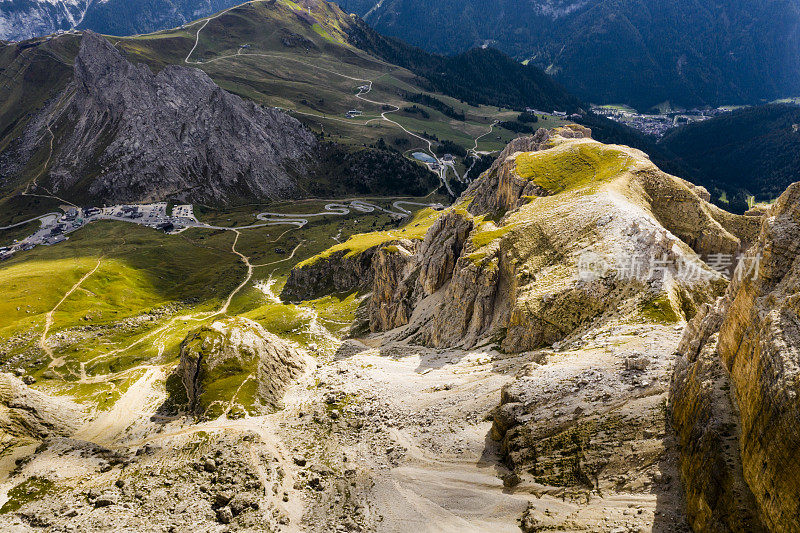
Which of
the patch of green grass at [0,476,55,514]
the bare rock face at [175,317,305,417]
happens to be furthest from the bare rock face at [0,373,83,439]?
the bare rock face at [175,317,305,417]

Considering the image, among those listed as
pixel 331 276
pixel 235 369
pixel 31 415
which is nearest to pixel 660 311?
pixel 235 369

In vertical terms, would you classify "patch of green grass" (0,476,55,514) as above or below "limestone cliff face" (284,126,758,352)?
below

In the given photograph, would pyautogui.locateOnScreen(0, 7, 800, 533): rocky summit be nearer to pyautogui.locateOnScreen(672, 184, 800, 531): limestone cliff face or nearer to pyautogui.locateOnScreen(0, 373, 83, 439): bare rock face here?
pyautogui.locateOnScreen(672, 184, 800, 531): limestone cliff face

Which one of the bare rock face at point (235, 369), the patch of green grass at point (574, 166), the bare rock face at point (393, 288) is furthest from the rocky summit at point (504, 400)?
the bare rock face at point (393, 288)

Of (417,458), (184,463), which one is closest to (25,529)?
(184,463)

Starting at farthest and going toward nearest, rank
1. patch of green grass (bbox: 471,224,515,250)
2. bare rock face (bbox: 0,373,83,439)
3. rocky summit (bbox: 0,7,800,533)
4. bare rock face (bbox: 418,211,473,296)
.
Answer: bare rock face (bbox: 418,211,473,296)
patch of green grass (bbox: 471,224,515,250)
bare rock face (bbox: 0,373,83,439)
rocky summit (bbox: 0,7,800,533)

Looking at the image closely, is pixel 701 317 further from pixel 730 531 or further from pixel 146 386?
pixel 146 386

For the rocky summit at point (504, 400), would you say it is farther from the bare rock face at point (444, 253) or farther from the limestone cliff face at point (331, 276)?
the limestone cliff face at point (331, 276)
